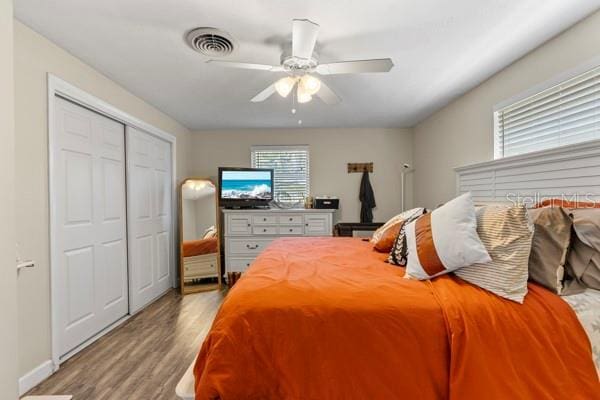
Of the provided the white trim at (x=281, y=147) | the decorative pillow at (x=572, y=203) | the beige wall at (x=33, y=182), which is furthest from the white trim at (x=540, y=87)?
the beige wall at (x=33, y=182)

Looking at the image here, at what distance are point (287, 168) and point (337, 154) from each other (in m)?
0.83

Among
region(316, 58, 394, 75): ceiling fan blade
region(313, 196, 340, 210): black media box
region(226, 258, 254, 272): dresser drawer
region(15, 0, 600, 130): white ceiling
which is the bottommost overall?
region(226, 258, 254, 272): dresser drawer

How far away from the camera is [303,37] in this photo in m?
1.60

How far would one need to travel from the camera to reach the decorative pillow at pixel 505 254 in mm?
1205

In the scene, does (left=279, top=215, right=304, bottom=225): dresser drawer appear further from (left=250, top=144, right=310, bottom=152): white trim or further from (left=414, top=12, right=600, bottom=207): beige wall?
(left=414, top=12, right=600, bottom=207): beige wall

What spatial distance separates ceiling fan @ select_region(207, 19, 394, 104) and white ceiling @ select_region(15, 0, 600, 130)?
0.65 ft

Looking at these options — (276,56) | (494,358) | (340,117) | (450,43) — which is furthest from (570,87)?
(340,117)

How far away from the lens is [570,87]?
190 cm

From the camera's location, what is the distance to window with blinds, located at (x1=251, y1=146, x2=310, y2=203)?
177 inches

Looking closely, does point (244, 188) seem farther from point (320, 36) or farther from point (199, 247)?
point (320, 36)

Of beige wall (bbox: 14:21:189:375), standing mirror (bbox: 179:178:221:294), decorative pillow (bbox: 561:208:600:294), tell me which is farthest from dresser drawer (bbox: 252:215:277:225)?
decorative pillow (bbox: 561:208:600:294)

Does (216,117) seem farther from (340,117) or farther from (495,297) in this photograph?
(495,297)

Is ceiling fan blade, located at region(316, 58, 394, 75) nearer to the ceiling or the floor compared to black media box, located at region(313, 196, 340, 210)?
nearer to the ceiling

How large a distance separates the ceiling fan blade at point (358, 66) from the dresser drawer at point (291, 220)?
7.85ft
